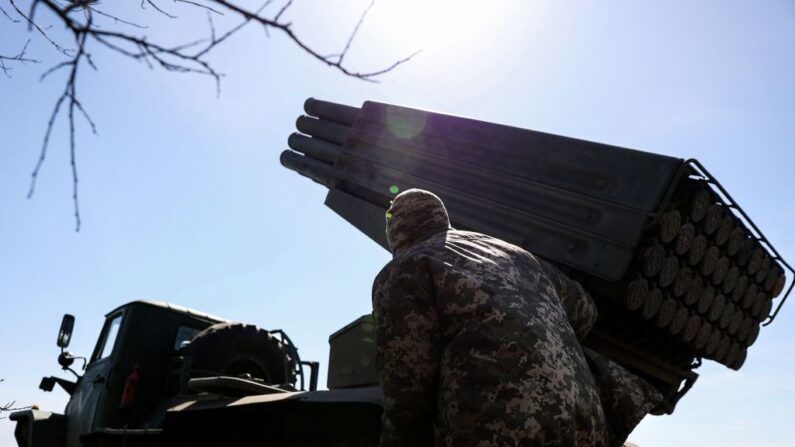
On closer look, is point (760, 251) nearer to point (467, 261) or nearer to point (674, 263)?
point (674, 263)

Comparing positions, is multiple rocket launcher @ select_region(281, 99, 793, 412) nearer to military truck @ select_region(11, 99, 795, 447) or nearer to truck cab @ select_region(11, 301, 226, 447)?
military truck @ select_region(11, 99, 795, 447)

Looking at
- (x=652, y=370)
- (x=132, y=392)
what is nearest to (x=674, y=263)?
(x=652, y=370)

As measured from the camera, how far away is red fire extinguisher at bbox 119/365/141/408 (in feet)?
16.9

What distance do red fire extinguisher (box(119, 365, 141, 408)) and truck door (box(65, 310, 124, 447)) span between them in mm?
292

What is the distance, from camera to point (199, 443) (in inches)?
153

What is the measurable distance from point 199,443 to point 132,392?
1.55 m

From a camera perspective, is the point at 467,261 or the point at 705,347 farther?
the point at 705,347

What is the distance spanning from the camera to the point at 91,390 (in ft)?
18.4

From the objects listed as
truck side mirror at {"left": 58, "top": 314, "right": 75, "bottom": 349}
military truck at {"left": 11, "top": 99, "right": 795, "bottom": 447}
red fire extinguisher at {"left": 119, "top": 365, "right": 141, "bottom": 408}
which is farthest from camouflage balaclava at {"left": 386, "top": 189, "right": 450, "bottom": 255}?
truck side mirror at {"left": 58, "top": 314, "right": 75, "bottom": 349}

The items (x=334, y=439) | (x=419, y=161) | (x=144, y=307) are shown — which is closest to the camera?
(x=334, y=439)

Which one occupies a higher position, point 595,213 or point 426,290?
point 595,213

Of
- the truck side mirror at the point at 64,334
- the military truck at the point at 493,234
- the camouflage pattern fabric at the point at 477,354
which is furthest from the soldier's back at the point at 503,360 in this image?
the truck side mirror at the point at 64,334

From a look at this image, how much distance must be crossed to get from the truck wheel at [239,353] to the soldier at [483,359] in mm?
3087

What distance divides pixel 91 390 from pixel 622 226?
14.3 ft
